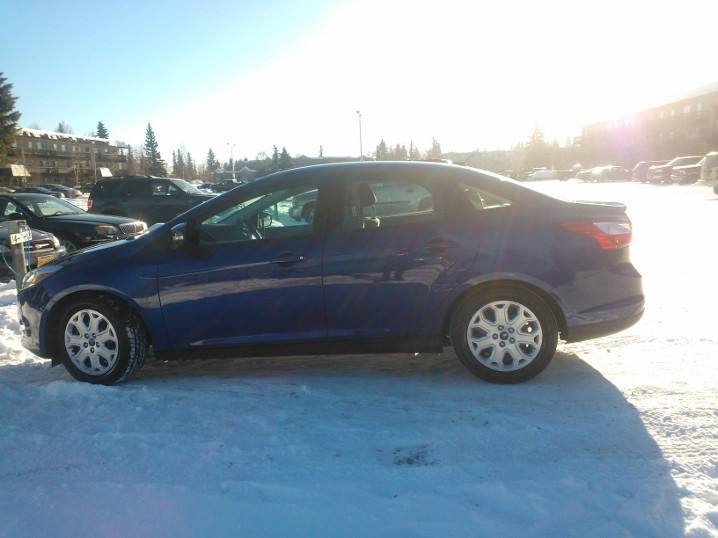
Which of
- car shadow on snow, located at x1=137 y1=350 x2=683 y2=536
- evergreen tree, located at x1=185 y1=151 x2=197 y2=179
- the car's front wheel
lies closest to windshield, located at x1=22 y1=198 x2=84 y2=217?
the car's front wheel

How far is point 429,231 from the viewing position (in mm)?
3881

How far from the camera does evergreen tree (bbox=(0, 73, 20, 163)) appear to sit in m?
61.0

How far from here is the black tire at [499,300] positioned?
150 inches

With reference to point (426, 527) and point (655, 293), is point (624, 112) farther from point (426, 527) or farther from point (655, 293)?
point (426, 527)

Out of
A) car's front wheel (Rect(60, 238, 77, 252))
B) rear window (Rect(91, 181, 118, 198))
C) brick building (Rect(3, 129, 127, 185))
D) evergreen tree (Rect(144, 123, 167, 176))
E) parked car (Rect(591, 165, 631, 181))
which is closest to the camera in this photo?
car's front wheel (Rect(60, 238, 77, 252))

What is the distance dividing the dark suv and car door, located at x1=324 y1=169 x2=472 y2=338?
41.9 feet

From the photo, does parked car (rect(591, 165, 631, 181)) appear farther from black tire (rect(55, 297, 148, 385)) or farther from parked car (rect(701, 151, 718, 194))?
black tire (rect(55, 297, 148, 385))

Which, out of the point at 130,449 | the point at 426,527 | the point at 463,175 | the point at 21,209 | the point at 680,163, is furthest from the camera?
the point at 680,163

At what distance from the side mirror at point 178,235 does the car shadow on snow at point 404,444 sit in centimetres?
104

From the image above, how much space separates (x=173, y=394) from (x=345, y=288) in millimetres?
1427

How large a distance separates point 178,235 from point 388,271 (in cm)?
158

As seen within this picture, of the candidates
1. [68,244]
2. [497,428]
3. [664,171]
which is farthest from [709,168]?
[497,428]

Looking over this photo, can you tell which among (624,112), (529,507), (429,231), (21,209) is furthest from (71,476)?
(624,112)

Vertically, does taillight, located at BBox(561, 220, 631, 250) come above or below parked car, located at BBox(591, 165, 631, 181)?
below
